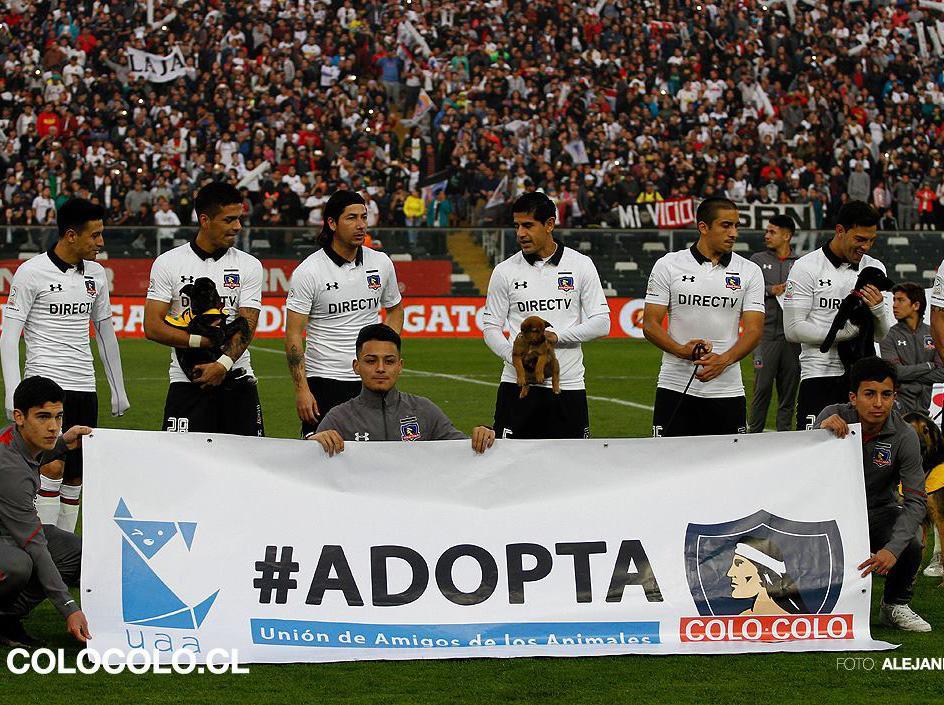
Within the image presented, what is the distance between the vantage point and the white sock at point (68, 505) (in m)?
8.26

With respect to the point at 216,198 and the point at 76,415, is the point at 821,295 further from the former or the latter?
the point at 76,415

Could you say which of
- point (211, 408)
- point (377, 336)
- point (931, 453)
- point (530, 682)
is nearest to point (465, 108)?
point (211, 408)

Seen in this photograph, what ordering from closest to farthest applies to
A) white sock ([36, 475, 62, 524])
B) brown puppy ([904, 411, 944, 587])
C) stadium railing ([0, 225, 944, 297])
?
brown puppy ([904, 411, 944, 587]) < white sock ([36, 475, 62, 524]) < stadium railing ([0, 225, 944, 297])

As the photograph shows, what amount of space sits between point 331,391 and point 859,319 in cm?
311

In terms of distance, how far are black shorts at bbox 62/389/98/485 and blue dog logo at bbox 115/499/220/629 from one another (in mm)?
1836

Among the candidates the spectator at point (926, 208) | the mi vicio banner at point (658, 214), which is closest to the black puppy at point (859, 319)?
the mi vicio banner at point (658, 214)

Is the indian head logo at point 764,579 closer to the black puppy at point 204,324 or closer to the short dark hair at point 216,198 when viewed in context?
the black puppy at point 204,324

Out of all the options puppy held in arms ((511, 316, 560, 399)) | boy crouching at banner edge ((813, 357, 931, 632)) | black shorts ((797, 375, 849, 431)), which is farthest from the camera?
black shorts ((797, 375, 849, 431))

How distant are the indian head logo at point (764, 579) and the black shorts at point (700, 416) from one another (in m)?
1.63

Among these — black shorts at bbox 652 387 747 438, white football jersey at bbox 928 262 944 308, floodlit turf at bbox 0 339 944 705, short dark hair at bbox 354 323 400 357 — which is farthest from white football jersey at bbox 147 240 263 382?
white football jersey at bbox 928 262 944 308

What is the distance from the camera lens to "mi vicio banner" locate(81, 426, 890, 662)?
6340 mm

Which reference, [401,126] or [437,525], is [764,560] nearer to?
[437,525]

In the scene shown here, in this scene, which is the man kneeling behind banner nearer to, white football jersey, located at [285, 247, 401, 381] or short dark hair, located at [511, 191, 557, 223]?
white football jersey, located at [285, 247, 401, 381]

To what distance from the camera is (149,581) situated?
251 inches
